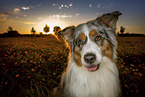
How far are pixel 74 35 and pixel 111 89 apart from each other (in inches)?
76.1

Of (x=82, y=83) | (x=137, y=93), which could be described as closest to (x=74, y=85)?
(x=82, y=83)

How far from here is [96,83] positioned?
2.44m

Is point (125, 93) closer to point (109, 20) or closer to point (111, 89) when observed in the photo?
point (111, 89)

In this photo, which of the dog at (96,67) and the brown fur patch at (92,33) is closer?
the dog at (96,67)

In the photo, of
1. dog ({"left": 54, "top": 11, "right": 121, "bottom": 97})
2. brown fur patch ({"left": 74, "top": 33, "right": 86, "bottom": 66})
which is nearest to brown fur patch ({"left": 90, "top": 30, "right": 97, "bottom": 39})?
dog ({"left": 54, "top": 11, "right": 121, "bottom": 97})

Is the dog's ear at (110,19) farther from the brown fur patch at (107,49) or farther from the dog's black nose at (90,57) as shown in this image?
the dog's black nose at (90,57)

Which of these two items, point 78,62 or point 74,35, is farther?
point 74,35

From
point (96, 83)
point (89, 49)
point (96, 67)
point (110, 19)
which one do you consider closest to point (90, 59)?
point (89, 49)

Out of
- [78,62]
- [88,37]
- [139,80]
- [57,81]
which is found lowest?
[57,81]

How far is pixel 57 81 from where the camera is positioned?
3594mm

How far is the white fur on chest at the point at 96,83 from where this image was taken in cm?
238

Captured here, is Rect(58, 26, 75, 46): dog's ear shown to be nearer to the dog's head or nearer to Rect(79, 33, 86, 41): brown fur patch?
the dog's head

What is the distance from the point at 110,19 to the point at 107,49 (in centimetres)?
91

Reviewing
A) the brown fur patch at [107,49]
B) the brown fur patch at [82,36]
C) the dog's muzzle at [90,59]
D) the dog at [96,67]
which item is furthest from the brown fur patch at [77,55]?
the brown fur patch at [107,49]
